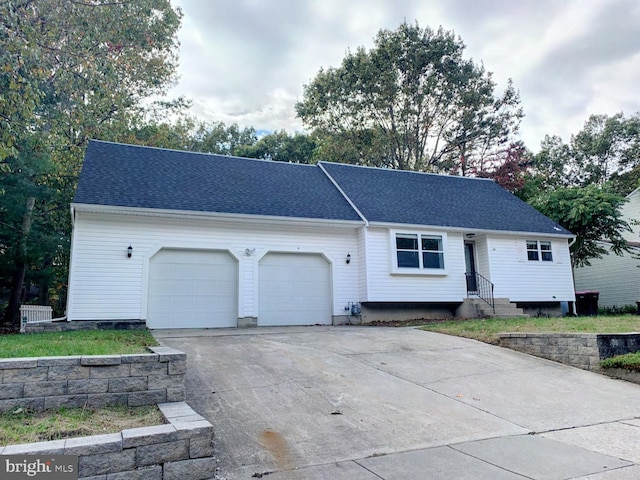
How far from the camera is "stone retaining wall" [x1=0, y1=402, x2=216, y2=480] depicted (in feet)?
8.91

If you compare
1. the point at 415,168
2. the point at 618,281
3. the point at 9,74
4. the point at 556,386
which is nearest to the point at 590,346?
the point at 556,386

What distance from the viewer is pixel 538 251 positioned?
51.0 feet

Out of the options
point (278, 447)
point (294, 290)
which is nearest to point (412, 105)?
point (294, 290)

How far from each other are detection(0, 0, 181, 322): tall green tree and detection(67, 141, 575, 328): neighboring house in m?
1.84

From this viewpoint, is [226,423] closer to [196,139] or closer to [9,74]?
[9,74]

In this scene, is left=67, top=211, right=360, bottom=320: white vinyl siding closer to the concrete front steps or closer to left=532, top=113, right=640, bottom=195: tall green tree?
the concrete front steps

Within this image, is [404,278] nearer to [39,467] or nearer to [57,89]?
[57,89]

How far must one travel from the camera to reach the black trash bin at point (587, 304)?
16.2 metres

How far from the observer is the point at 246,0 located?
11.7 meters

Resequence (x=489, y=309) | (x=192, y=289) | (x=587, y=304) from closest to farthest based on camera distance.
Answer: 1. (x=192, y=289)
2. (x=489, y=309)
3. (x=587, y=304)

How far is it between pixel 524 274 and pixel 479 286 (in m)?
1.70

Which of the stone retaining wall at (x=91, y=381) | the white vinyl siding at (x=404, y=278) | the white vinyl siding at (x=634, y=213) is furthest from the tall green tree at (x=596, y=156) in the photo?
the stone retaining wall at (x=91, y=381)

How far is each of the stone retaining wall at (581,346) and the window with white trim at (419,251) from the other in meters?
5.91

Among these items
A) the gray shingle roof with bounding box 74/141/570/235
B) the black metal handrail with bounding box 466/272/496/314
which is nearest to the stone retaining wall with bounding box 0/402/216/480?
the gray shingle roof with bounding box 74/141/570/235
